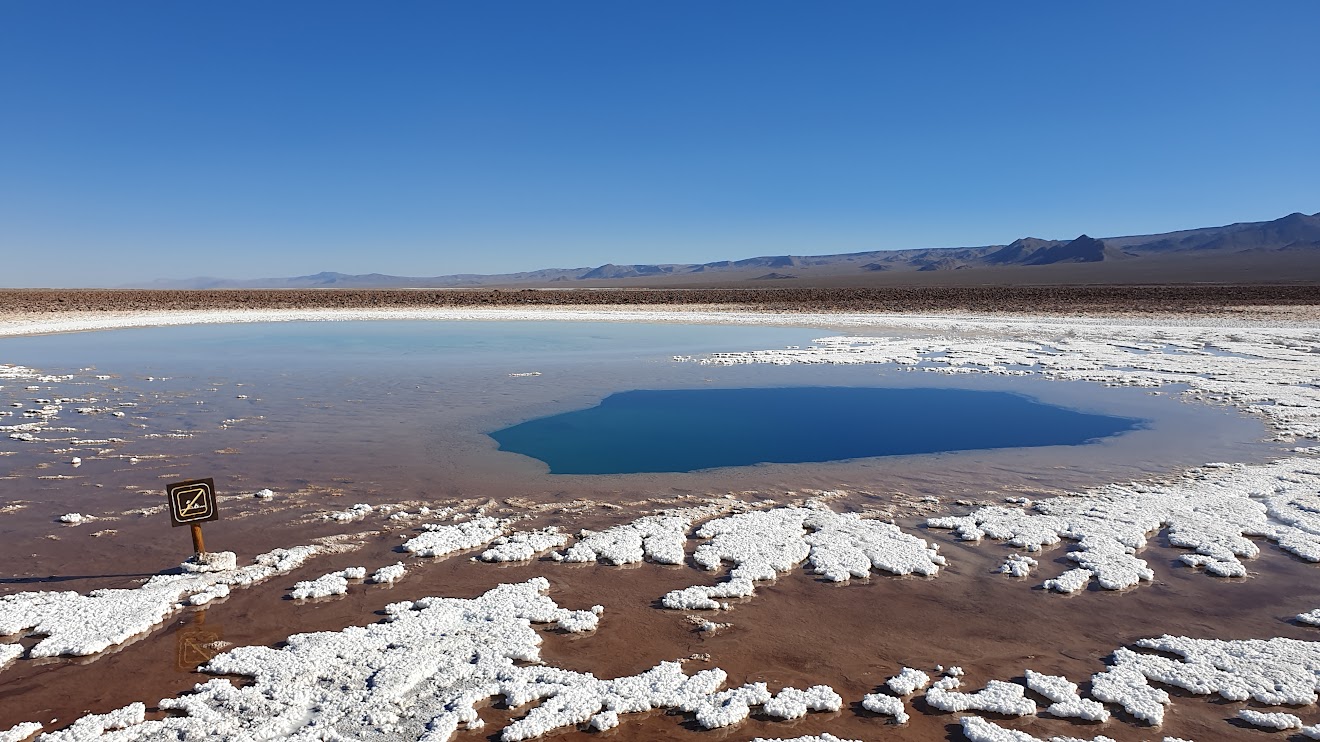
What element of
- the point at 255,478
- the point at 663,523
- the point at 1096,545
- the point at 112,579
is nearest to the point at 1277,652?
the point at 1096,545

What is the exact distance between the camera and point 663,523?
552 centimetres

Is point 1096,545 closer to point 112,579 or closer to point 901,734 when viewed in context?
point 901,734

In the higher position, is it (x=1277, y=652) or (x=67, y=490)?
(x=67, y=490)

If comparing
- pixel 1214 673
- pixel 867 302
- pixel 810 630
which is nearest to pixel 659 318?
pixel 867 302

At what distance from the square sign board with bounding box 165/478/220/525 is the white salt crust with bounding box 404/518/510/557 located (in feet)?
3.94

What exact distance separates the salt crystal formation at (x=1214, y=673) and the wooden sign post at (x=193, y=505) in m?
4.89

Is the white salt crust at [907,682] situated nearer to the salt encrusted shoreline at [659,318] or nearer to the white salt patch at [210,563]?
the white salt patch at [210,563]

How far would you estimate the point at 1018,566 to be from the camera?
476cm

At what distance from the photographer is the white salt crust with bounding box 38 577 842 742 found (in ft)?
10.1

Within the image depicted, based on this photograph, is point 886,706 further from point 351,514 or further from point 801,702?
point 351,514

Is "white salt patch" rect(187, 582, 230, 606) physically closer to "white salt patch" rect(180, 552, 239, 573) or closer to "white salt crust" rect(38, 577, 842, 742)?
"white salt patch" rect(180, 552, 239, 573)

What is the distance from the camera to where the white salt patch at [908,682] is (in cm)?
339

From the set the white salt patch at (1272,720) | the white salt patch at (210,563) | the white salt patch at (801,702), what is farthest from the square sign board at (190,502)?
the white salt patch at (1272,720)

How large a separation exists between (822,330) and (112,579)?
19488mm
